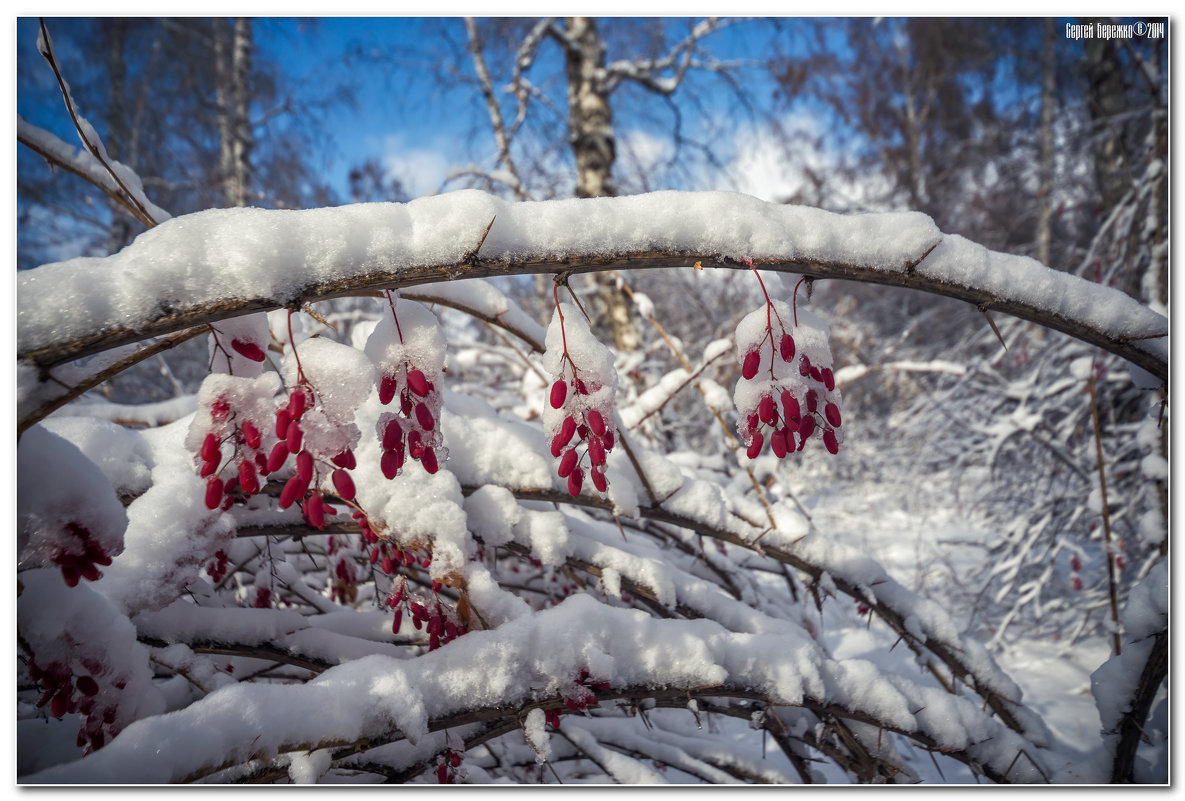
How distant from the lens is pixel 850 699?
116cm

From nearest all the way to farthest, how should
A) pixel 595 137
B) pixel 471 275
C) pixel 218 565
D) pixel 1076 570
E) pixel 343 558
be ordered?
pixel 471 275
pixel 218 565
pixel 343 558
pixel 1076 570
pixel 595 137

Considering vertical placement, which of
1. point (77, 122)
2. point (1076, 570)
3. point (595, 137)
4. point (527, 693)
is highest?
point (595, 137)

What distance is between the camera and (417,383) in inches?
24.9

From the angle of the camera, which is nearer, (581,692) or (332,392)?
(332,392)

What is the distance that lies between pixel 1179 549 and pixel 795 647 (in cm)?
102

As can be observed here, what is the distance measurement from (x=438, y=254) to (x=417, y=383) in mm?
159

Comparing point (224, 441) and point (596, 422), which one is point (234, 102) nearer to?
point (224, 441)

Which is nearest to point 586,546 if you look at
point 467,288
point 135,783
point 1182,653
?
point 467,288

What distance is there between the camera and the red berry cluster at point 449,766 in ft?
3.16

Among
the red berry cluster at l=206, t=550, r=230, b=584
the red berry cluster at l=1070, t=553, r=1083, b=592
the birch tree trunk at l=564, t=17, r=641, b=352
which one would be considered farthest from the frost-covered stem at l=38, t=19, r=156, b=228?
the red berry cluster at l=1070, t=553, r=1083, b=592

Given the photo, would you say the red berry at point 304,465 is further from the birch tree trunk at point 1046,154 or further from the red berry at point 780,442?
the birch tree trunk at point 1046,154

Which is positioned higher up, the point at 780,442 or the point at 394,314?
the point at 394,314

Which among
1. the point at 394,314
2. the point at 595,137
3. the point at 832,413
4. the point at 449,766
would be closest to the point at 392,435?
the point at 394,314

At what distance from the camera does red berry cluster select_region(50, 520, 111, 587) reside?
24.2 inches
